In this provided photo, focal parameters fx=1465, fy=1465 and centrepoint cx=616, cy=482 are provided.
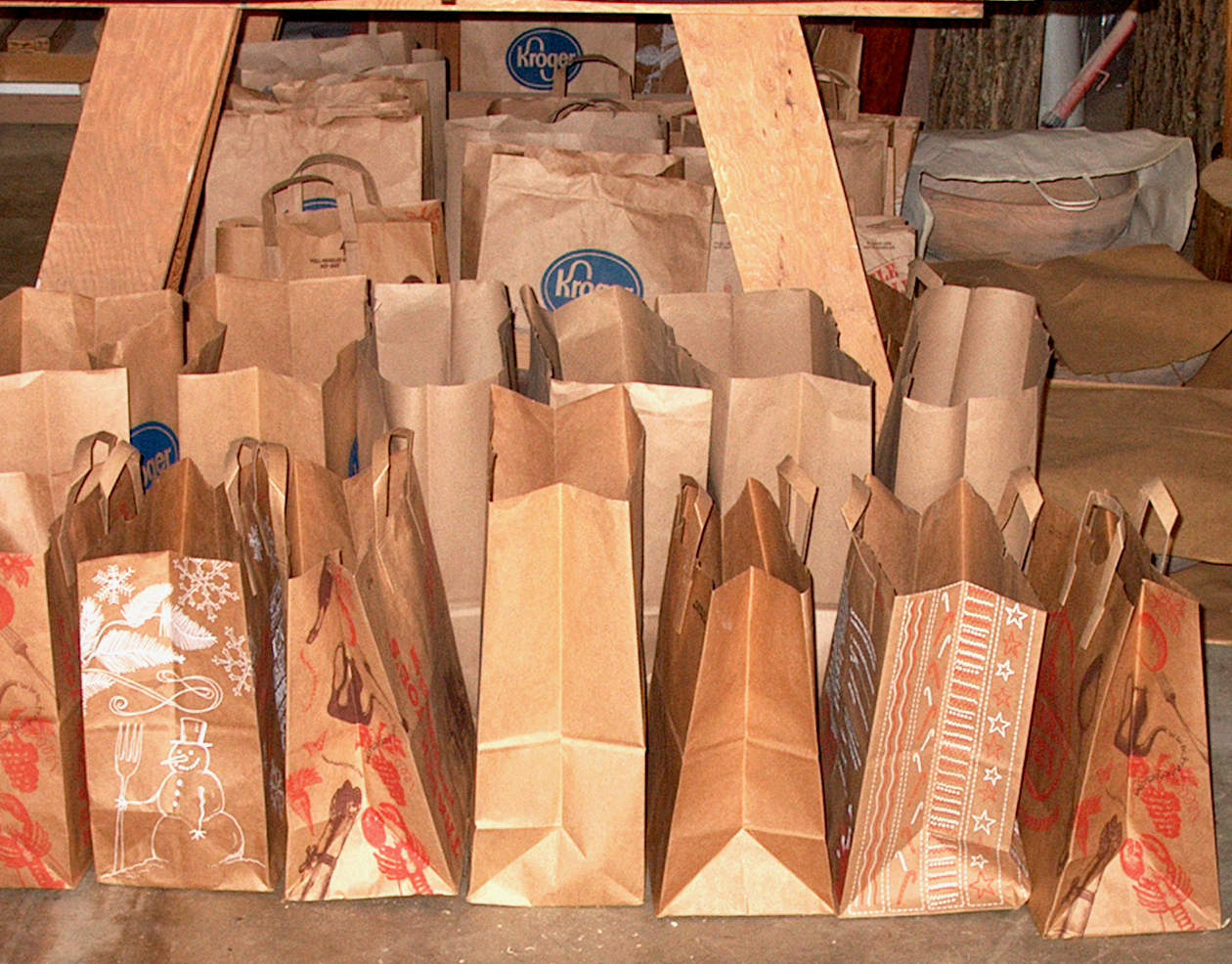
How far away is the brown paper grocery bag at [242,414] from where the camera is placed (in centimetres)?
173

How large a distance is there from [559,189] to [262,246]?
1.54 feet

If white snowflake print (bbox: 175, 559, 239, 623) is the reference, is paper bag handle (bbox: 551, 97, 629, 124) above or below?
above

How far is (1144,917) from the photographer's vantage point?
1533 millimetres

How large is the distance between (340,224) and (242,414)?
599 millimetres

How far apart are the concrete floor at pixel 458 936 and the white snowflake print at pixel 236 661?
9.8 inches

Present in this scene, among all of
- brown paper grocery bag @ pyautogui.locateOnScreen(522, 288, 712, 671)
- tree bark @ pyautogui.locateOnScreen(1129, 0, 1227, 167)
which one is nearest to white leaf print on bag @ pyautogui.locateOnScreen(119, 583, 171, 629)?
brown paper grocery bag @ pyautogui.locateOnScreen(522, 288, 712, 671)

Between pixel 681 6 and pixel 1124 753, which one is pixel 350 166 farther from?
pixel 1124 753

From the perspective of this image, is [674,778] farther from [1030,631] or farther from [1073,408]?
[1073,408]

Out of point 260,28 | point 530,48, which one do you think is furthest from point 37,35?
point 530,48

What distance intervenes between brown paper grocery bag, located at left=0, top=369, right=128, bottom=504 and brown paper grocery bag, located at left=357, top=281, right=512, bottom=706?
11.5 inches

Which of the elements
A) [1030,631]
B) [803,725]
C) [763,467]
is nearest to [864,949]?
[803,725]

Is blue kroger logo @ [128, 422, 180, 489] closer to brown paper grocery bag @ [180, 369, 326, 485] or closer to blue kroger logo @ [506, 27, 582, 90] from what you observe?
brown paper grocery bag @ [180, 369, 326, 485]

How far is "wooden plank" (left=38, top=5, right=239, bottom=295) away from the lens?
1952mm

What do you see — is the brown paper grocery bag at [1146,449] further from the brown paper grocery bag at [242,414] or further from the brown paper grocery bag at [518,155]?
the brown paper grocery bag at [242,414]
